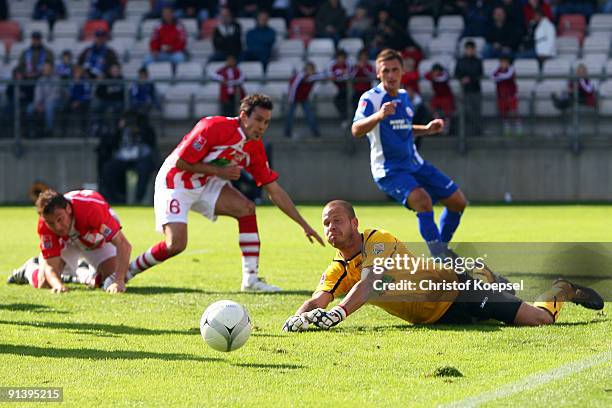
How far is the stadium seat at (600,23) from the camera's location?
25.5 metres

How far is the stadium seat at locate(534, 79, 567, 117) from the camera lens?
23.2 metres

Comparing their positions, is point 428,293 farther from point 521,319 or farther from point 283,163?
point 283,163

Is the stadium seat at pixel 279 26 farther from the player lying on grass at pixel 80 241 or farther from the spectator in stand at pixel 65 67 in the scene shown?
the player lying on grass at pixel 80 241

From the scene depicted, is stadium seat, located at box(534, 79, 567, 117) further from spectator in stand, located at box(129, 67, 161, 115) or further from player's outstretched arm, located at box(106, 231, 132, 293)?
player's outstretched arm, located at box(106, 231, 132, 293)

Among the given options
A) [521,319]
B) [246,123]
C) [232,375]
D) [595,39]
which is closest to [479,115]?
[595,39]

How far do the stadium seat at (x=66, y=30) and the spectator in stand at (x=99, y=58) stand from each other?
2627 mm

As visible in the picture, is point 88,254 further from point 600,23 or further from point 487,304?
point 600,23

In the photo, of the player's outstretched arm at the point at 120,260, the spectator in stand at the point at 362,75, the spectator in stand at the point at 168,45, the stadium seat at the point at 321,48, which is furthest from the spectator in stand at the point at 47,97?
the player's outstretched arm at the point at 120,260

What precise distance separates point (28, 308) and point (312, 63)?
1457cm

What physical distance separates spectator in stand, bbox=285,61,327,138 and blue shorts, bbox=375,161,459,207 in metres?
11.5

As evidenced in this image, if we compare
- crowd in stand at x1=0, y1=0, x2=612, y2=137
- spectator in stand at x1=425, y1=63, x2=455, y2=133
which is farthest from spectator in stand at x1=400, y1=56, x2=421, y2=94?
spectator in stand at x1=425, y1=63, x2=455, y2=133

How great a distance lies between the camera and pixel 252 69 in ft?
83.2

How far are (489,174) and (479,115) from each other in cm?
118

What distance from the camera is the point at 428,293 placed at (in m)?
8.26
